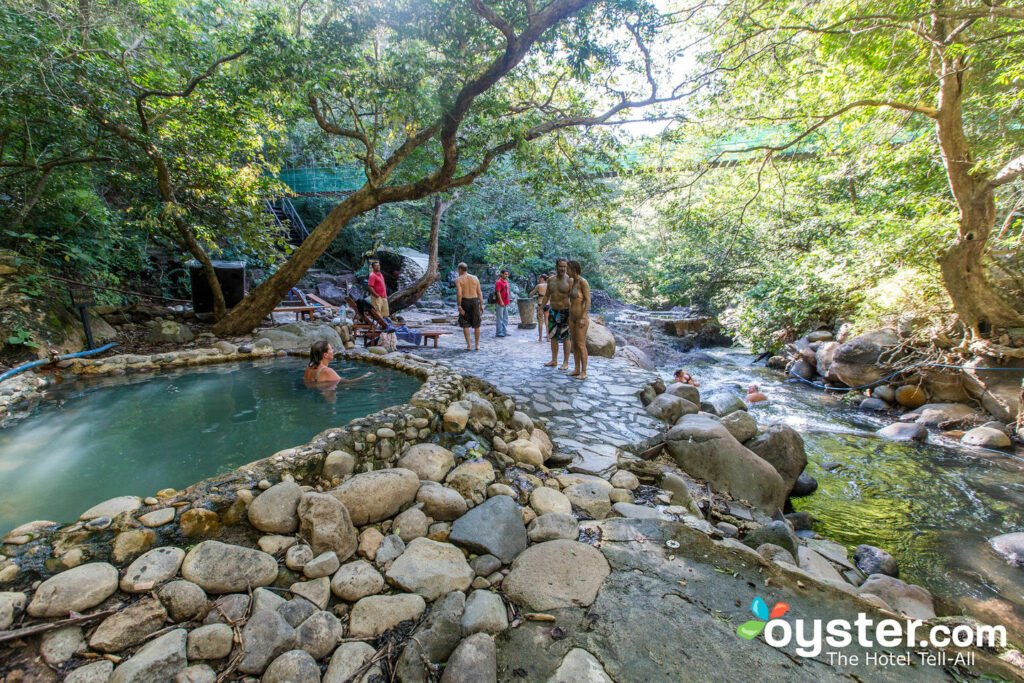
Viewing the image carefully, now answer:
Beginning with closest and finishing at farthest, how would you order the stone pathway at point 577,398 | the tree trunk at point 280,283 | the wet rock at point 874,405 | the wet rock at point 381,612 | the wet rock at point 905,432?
the wet rock at point 381,612 → the stone pathway at point 577,398 → the wet rock at point 905,432 → the wet rock at point 874,405 → the tree trunk at point 280,283

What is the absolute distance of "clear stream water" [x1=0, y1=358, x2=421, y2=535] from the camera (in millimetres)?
2713

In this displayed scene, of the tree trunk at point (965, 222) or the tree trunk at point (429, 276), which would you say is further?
the tree trunk at point (429, 276)

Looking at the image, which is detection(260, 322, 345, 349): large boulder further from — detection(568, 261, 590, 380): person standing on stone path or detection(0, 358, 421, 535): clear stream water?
detection(568, 261, 590, 380): person standing on stone path

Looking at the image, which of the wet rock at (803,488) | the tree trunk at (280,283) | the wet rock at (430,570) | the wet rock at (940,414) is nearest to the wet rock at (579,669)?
the wet rock at (430,570)

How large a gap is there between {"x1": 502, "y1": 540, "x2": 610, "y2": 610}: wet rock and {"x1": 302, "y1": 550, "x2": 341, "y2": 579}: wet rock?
86 cm

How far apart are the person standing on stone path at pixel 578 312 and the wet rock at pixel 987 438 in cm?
508

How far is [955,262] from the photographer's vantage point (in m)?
5.70

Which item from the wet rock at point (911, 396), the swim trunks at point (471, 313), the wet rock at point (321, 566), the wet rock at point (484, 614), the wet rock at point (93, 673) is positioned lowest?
the wet rock at point (911, 396)

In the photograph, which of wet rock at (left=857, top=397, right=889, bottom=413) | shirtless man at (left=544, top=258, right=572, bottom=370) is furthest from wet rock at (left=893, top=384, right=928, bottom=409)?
shirtless man at (left=544, top=258, right=572, bottom=370)

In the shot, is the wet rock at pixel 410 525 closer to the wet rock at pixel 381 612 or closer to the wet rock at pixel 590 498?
the wet rock at pixel 381 612

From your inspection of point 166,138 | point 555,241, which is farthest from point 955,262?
point 555,241

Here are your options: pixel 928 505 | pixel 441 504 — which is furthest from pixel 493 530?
pixel 928 505

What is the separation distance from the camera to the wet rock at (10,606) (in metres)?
1.52

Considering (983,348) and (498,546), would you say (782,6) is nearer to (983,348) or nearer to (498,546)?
(983,348)
